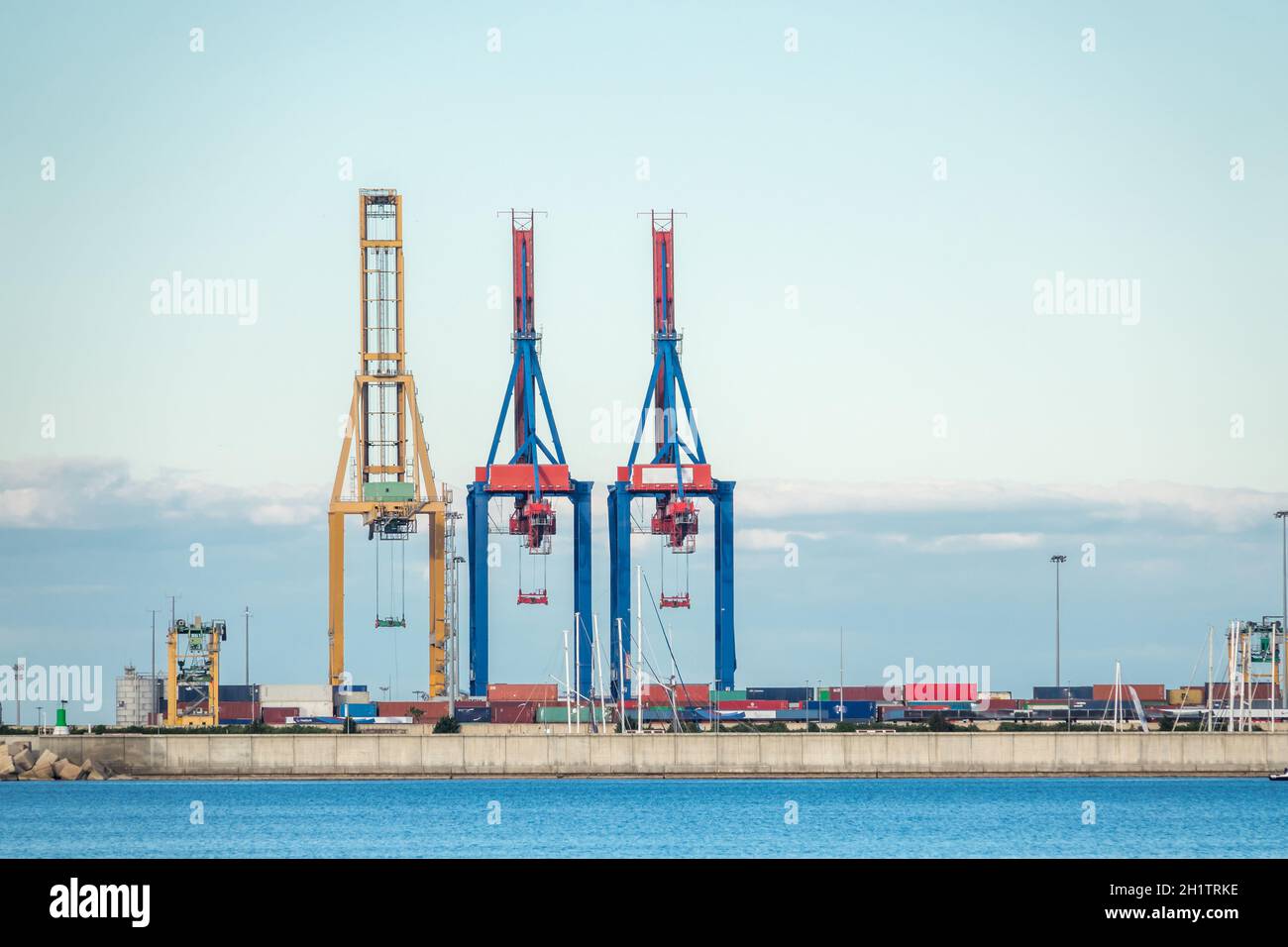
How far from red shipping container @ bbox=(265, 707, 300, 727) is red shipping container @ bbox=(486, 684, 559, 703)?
46.7ft

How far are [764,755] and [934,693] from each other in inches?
1539

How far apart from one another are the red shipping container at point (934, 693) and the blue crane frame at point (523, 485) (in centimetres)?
2733

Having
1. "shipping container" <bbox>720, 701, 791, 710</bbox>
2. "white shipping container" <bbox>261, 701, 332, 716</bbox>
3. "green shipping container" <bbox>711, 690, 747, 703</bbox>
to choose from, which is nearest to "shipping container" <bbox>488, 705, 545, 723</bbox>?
"green shipping container" <bbox>711, 690, 747, 703</bbox>

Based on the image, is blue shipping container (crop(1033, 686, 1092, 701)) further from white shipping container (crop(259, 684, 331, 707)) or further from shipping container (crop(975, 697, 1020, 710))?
white shipping container (crop(259, 684, 331, 707))

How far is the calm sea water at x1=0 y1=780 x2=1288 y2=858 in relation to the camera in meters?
53.4

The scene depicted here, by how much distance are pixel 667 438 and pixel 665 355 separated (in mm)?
4752

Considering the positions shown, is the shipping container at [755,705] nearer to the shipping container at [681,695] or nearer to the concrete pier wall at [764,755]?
the shipping container at [681,695]

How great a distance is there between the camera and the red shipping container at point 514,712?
344ft

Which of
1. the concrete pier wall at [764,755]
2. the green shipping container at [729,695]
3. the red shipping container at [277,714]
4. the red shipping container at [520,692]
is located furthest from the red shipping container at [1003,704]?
the red shipping container at [277,714]

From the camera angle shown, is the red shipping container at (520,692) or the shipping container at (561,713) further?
the red shipping container at (520,692)
